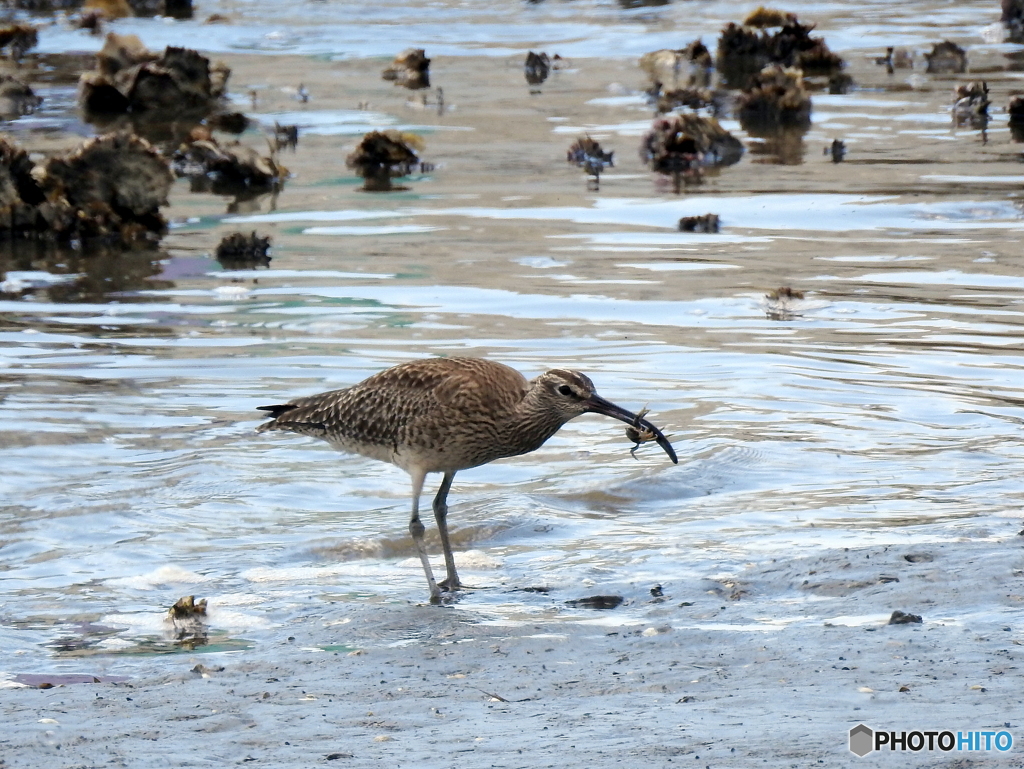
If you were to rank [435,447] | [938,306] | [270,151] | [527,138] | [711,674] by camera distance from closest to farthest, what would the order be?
[711,674] < [435,447] < [938,306] < [270,151] < [527,138]

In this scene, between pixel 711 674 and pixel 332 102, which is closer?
pixel 711 674

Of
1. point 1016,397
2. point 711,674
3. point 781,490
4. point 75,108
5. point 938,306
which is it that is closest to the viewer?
point 711,674

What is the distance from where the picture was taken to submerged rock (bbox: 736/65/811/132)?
18078 millimetres

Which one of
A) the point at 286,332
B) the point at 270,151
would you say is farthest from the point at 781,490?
the point at 270,151

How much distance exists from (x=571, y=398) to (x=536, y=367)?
2.97 metres

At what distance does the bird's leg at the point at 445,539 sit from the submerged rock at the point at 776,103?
35.6ft

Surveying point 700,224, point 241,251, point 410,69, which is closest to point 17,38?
point 410,69

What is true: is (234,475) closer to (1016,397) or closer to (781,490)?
(781,490)

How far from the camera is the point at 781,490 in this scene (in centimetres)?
832

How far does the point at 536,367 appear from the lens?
33.5 feet

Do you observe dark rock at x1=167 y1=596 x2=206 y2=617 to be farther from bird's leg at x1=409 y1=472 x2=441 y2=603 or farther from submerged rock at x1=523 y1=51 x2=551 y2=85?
submerged rock at x1=523 y1=51 x2=551 y2=85

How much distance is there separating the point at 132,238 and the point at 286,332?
348 cm

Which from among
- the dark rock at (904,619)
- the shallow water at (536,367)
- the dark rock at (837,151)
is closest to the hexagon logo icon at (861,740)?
the dark rock at (904,619)

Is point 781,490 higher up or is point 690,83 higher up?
point 690,83
